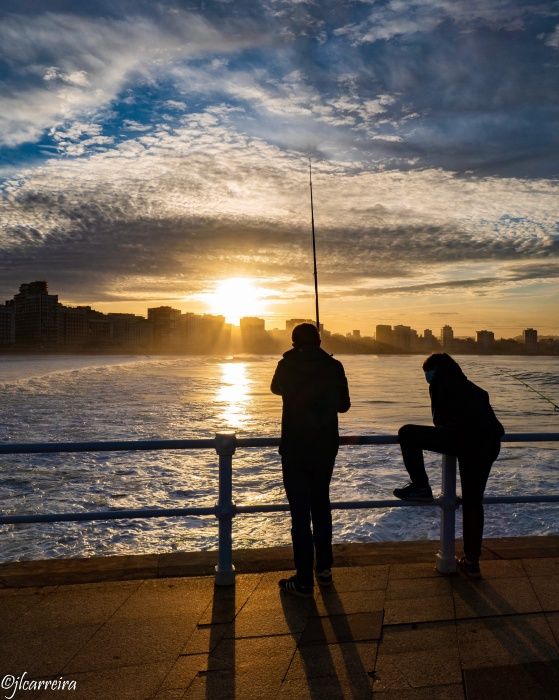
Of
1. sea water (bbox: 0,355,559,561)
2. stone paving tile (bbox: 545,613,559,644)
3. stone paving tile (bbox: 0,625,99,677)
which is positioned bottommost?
sea water (bbox: 0,355,559,561)

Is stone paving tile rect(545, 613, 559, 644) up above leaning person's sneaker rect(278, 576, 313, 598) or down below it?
below

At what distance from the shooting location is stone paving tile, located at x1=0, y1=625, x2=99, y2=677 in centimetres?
313

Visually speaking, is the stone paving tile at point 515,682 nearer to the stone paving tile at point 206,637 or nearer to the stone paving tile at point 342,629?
the stone paving tile at point 342,629

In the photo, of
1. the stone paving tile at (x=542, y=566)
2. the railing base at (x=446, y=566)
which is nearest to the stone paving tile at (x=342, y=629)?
the railing base at (x=446, y=566)

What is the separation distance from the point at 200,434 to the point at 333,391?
61.2 feet

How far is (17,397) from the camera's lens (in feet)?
119

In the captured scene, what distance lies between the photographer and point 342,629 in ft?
11.7

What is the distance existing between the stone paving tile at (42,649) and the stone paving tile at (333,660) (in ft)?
3.96

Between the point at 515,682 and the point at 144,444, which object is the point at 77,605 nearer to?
the point at 144,444

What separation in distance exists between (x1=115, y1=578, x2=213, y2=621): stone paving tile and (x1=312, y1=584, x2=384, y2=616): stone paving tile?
75cm

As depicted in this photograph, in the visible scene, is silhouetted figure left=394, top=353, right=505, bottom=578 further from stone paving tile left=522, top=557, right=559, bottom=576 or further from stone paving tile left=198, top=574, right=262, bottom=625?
stone paving tile left=198, top=574, right=262, bottom=625

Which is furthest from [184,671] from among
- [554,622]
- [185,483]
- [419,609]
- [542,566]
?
[185,483]

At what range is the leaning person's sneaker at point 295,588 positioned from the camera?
4039mm

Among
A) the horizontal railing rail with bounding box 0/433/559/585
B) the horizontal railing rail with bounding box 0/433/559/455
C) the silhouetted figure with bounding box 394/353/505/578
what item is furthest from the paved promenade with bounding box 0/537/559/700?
the horizontal railing rail with bounding box 0/433/559/455
